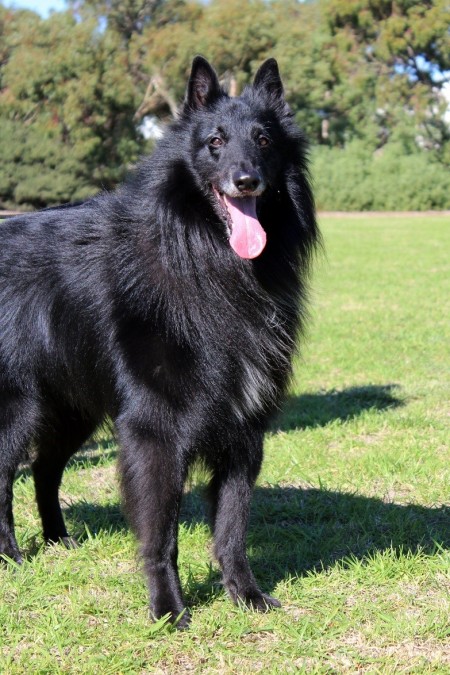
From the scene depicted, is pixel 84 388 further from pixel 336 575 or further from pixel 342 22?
pixel 342 22

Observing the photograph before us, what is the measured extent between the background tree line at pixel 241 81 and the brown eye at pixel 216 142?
27.0 metres

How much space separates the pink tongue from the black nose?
0.28 feet

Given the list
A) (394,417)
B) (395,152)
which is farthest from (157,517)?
(395,152)

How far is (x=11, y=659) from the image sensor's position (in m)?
2.77

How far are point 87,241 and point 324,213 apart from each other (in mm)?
34057

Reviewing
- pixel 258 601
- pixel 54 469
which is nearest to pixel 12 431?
pixel 54 469

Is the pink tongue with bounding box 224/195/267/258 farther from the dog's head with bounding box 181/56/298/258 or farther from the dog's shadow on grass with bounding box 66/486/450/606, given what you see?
the dog's shadow on grass with bounding box 66/486/450/606

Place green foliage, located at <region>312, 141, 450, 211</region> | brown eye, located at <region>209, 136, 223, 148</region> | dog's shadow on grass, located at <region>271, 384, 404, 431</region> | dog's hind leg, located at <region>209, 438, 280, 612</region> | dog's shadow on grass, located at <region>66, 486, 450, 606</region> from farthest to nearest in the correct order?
green foliage, located at <region>312, 141, 450, 211</region> < dog's shadow on grass, located at <region>271, 384, 404, 431</region> < dog's shadow on grass, located at <region>66, 486, 450, 606</region> < dog's hind leg, located at <region>209, 438, 280, 612</region> < brown eye, located at <region>209, 136, 223, 148</region>

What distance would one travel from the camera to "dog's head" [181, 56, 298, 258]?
9.62ft

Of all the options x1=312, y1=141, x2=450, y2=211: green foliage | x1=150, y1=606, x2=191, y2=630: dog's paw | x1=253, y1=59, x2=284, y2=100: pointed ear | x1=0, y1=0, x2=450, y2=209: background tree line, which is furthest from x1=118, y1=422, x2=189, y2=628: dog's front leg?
x1=312, y1=141, x2=450, y2=211: green foliage

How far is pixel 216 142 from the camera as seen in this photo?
306 centimetres

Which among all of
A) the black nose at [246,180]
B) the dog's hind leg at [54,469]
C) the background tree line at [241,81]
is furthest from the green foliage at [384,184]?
the black nose at [246,180]

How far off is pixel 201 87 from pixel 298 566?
2201 mm

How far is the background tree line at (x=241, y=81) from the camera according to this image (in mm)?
34625
